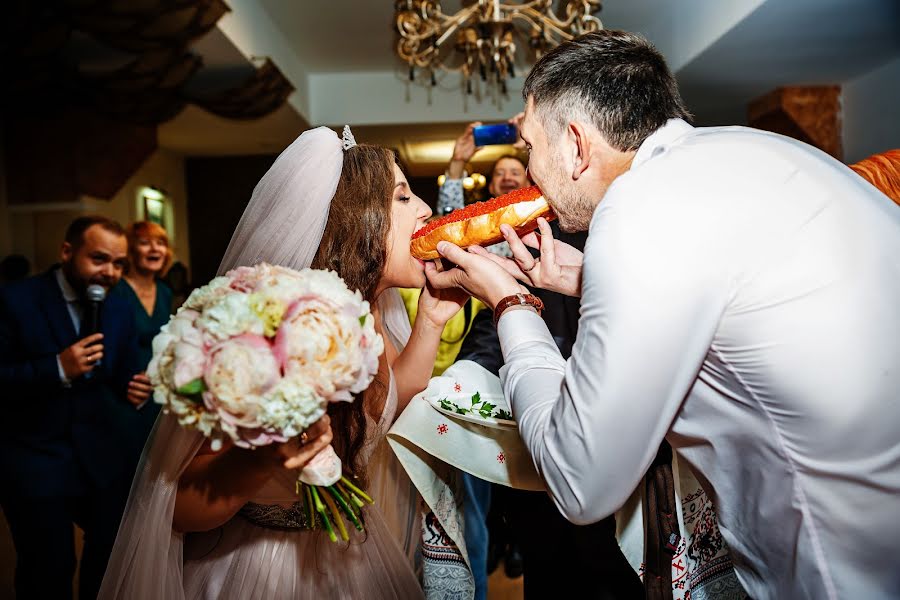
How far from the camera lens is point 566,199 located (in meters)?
1.59

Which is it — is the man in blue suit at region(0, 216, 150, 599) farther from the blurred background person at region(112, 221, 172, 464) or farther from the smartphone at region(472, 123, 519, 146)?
the smartphone at region(472, 123, 519, 146)

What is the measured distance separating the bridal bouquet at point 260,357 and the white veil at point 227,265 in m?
0.54

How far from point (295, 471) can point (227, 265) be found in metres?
0.67

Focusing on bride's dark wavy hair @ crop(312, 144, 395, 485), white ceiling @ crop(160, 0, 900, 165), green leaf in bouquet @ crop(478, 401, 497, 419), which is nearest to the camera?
green leaf in bouquet @ crop(478, 401, 497, 419)

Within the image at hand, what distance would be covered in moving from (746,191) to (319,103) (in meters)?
8.70

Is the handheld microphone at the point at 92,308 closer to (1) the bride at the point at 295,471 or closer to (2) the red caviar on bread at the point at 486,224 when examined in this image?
(1) the bride at the point at 295,471

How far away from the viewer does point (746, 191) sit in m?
1.14

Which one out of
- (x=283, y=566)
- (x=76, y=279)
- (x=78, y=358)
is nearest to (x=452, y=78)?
(x=76, y=279)

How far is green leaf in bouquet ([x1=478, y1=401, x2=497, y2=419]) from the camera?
178 centimetres

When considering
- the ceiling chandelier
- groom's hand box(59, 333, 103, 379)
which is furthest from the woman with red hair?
groom's hand box(59, 333, 103, 379)

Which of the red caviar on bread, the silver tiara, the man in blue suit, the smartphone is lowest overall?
the man in blue suit

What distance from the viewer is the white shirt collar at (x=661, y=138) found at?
1399mm

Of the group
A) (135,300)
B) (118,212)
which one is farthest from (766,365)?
(118,212)

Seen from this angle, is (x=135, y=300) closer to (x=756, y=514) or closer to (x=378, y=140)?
(x=756, y=514)
